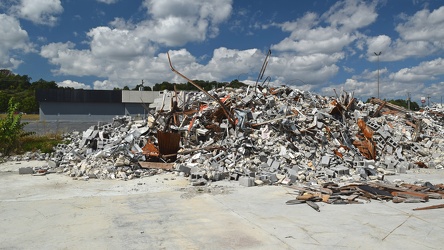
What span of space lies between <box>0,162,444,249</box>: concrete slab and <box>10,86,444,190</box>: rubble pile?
5.39ft

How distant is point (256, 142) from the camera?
12406 millimetres

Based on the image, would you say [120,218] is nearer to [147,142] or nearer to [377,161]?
[147,142]

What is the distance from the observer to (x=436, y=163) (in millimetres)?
13656

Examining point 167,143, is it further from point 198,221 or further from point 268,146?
point 198,221

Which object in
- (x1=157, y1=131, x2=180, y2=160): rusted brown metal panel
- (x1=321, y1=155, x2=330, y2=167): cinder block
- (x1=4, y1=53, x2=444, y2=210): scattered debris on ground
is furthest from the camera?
(x1=157, y1=131, x2=180, y2=160): rusted brown metal panel

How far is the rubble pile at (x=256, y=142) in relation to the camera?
1080 cm

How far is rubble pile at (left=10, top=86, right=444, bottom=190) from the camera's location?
10805 millimetres

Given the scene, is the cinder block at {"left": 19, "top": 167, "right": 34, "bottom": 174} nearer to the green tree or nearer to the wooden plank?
the wooden plank

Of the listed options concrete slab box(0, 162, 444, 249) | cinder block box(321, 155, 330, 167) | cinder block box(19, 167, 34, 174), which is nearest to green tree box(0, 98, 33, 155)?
cinder block box(19, 167, 34, 174)

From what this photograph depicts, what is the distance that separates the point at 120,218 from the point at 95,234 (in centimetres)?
93

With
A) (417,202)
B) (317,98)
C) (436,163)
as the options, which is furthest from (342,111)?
(417,202)

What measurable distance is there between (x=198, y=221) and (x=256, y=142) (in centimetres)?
658

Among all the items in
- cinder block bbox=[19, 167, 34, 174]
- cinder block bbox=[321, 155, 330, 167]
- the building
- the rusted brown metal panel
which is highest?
the building

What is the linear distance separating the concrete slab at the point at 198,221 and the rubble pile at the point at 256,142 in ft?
5.39
